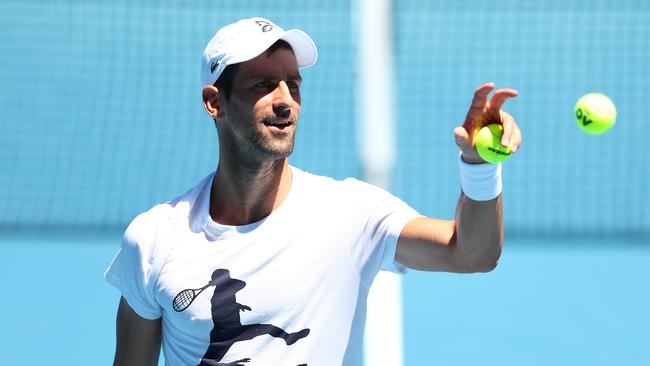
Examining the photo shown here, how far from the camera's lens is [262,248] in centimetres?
339

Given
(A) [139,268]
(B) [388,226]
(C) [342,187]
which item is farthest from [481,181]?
(A) [139,268]

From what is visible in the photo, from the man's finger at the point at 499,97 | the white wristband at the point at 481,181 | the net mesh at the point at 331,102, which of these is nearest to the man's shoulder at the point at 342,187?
the white wristband at the point at 481,181

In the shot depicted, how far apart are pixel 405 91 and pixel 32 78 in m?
3.97

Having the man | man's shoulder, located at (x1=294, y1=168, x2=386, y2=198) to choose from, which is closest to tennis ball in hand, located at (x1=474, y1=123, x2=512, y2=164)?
the man

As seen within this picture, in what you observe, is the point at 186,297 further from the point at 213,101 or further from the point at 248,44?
the point at 248,44

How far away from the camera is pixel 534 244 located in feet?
32.8

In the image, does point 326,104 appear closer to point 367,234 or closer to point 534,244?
point 534,244

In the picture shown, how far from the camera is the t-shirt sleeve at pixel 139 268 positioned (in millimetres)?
3400

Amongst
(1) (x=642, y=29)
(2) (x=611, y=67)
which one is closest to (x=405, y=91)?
(2) (x=611, y=67)

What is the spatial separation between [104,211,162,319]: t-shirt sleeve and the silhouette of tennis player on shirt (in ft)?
0.67

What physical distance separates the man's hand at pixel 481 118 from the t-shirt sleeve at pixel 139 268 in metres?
1.00

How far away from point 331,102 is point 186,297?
29.0ft

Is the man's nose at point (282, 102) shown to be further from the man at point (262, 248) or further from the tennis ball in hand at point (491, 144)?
the tennis ball in hand at point (491, 144)

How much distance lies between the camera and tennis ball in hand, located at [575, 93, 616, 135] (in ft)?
11.1
